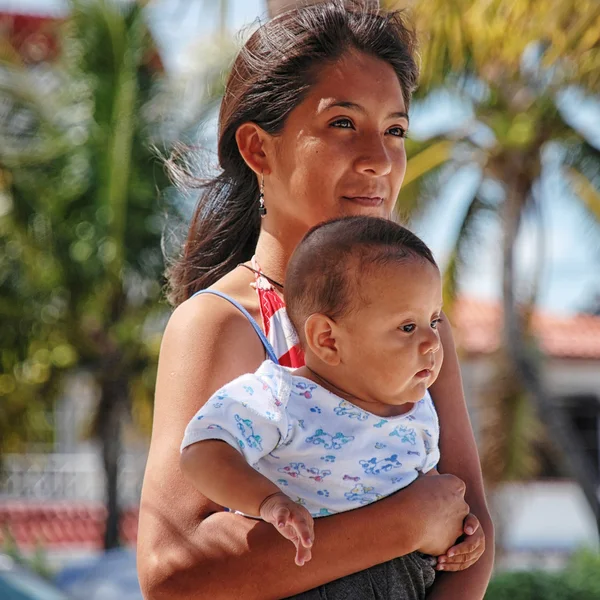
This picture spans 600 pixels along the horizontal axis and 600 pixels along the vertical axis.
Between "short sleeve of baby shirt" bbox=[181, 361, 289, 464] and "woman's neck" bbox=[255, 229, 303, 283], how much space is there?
0.40m

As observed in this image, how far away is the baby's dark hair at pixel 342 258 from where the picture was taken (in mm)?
1969

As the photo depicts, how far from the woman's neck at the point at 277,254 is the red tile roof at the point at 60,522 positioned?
16.8m

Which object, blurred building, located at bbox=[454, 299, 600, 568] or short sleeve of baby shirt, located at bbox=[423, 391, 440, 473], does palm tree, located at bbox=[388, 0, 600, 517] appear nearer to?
blurred building, located at bbox=[454, 299, 600, 568]

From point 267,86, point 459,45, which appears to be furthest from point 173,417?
point 459,45

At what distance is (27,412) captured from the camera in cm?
1588

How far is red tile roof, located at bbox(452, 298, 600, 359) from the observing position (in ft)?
73.3

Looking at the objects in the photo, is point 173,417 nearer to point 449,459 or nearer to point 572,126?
point 449,459

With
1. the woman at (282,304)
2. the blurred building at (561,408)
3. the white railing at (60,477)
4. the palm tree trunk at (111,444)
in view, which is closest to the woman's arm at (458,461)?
the woman at (282,304)

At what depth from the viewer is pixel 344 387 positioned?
2.00 metres

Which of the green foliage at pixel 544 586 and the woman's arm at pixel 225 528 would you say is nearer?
the woman's arm at pixel 225 528

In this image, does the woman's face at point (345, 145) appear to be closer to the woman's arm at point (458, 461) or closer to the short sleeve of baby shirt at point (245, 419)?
the woman's arm at point (458, 461)

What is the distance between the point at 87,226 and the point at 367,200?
12926mm

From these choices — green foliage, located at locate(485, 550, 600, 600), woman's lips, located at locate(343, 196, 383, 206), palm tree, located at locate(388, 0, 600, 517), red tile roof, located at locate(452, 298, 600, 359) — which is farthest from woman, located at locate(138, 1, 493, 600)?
red tile roof, located at locate(452, 298, 600, 359)

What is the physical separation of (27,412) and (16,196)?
9.63ft
